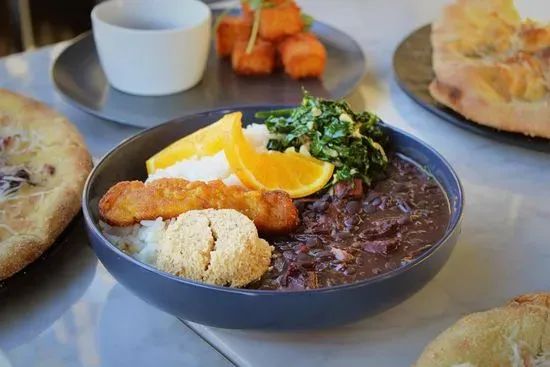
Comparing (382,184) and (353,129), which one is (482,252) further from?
(353,129)

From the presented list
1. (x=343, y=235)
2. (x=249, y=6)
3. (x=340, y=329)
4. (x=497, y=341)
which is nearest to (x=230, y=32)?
(x=249, y=6)

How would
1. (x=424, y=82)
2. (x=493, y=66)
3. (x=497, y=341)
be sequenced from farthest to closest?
(x=424, y=82)
(x=493, y=66)
(x=497, y=341)

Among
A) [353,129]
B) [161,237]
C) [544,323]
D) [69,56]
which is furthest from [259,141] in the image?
[69,56]

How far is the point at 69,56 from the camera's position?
2.05 metres

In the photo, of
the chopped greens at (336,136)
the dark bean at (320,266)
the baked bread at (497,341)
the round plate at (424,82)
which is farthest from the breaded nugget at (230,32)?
the baked bread at (497,341)

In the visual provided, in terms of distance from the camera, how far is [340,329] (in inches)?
45.9

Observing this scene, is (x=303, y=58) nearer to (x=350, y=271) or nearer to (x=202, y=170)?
(x=202, y=170)

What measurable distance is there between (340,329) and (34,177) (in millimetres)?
685

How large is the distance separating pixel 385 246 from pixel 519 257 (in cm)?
35

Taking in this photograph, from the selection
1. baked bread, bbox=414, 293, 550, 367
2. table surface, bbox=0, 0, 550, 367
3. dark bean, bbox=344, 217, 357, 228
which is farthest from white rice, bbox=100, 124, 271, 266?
baked bread, bbox=414, 293, 550, 367

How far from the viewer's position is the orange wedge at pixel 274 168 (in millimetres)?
1324

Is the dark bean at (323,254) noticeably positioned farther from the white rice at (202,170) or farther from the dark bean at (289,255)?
the white rice at (202,170)

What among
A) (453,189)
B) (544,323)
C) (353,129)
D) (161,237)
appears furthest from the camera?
(353,129)

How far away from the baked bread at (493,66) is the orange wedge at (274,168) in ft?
1.69
